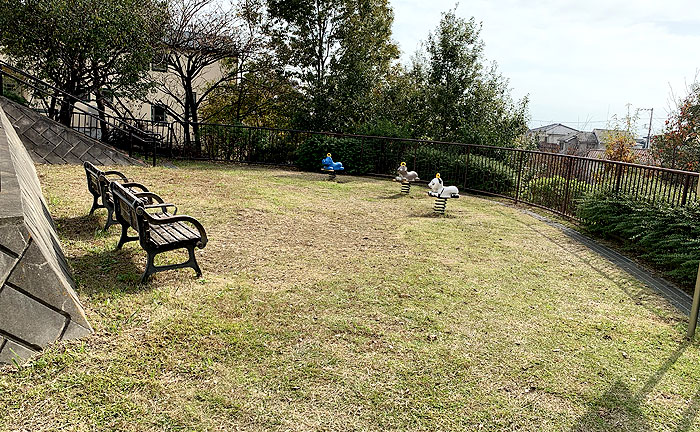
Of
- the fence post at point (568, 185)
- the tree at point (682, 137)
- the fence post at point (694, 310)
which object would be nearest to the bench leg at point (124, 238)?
the fence post at point (694, 310)

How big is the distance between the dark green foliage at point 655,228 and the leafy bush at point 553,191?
0.86 metres

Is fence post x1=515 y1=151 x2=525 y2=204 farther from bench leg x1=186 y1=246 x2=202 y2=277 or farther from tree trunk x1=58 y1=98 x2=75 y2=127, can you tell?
tree trunk x1=58 y1=98 x2=75 y2=127

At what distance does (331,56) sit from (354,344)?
1671 cm

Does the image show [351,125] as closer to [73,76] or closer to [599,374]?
[73,76]

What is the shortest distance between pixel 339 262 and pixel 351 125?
13.1m

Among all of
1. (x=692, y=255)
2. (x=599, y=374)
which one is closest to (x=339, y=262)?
(x=599, y=374)

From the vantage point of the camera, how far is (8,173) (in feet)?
13.5

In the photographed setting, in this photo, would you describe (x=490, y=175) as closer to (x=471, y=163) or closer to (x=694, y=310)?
(x=471, y=163)

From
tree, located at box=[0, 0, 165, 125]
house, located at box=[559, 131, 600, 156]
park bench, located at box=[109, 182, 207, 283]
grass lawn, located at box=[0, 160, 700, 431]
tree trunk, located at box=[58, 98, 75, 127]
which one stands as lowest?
grass lawn, located at box=[0, 160, 700, 431]

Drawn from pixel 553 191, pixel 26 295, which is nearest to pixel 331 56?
pixel 553 191

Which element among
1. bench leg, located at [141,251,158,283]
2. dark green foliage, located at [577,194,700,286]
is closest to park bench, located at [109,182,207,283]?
bench leg, located at [141,251,158,283]

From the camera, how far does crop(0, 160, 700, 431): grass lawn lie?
2.75m

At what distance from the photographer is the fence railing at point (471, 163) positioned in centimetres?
717

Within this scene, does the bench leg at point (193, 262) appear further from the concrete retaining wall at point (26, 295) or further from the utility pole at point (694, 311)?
the utility pole at point (694, 311)
